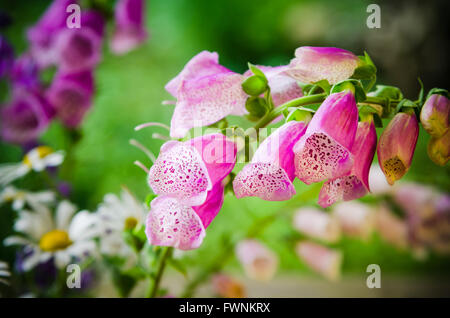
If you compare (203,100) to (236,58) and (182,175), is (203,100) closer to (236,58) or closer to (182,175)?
(182,175)

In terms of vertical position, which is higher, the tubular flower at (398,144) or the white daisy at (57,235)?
the tubular flower at (398,144)

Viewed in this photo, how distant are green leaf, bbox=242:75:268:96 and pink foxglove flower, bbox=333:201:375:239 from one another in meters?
0.30

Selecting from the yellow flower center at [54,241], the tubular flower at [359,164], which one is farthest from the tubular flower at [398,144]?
the yellow flower center at [54,241]

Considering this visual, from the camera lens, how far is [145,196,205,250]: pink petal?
27 cm

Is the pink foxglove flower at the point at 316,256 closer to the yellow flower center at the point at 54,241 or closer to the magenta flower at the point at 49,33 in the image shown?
the yellow flower center at the point at 54,241

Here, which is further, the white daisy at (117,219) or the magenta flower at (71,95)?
the magenta flower at (71,95)

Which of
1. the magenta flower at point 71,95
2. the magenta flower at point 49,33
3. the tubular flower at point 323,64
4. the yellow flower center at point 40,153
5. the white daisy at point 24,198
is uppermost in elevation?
the magenta flower at point 49,33

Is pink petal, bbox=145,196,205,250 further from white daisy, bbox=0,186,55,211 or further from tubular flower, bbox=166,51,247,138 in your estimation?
white daisy, bbox=0,186,55,211

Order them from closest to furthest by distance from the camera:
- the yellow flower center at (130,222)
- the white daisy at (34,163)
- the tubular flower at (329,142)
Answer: the tubular flower at (329,142)
the yellow flower center at (130,222)
the white daisy at (34,163)

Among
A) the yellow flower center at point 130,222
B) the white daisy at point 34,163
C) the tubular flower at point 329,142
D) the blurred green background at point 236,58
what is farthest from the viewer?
the blurred green background at point 236,58

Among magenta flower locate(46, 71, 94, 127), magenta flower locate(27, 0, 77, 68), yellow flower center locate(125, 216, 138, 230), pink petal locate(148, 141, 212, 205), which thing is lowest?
yellow flower center locate(125, 216, 138, 230)

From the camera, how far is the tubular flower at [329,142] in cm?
24

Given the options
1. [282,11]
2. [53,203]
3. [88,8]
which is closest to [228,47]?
[282,11]

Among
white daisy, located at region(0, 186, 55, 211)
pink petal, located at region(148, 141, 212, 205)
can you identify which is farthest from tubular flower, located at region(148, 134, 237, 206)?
white daisy, located at region(0, 186, 55, 211)
